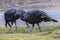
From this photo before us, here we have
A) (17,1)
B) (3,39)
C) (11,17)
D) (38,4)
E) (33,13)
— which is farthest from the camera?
(17,1)

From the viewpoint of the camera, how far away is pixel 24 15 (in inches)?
444

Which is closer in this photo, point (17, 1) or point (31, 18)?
point (31, 18)

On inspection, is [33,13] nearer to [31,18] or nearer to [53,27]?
[31,18]

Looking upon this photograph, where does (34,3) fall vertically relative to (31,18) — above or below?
below

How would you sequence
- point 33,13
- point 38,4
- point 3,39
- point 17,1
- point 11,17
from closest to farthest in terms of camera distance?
point 3,39
point 33,13
point 11,17
point 38,4
point 17,1

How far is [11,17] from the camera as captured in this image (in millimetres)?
11977

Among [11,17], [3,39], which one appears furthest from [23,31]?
[3,39]

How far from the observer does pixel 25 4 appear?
24.8 meters

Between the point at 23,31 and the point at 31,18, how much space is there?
85 centimetres

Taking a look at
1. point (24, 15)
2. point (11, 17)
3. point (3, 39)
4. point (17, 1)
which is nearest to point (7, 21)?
point (11, 17)

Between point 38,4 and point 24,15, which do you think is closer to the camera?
point 24,15

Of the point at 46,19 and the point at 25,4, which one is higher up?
the point at 46,19

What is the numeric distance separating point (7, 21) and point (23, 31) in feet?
3.51

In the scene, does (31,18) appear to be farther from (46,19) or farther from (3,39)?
(3,39)
